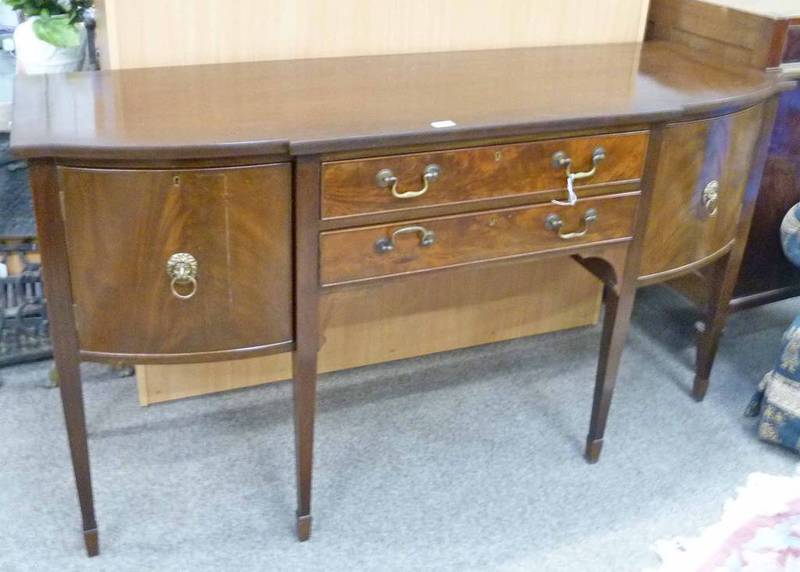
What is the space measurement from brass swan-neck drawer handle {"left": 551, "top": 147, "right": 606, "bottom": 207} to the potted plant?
94cm

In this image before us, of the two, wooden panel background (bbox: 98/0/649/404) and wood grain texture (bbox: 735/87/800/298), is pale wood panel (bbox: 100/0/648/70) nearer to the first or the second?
wooden panel background (bbox: 98/0/649/404)

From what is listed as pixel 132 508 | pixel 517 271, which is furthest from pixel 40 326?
pixel 517 271

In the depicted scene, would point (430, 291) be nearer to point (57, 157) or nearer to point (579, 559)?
point (579, 559)

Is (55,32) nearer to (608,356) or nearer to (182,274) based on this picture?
(182,274)

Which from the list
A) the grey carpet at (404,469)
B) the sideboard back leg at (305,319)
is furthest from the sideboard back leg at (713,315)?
the sideboard back leg at (305,319)

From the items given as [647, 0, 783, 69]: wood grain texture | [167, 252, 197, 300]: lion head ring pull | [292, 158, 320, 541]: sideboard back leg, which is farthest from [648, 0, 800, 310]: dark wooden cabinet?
[167, 252, 197, 300]: lion head ring pull

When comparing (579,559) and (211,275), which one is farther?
(579,559)

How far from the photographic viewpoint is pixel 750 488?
5.86 feet

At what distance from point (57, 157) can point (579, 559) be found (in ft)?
3.70

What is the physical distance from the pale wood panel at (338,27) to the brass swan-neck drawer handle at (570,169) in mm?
501

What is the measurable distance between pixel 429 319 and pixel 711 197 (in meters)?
0.72

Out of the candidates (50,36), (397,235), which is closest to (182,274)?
(397,235)

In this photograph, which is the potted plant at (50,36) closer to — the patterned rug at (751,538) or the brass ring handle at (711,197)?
the brass ring handle at (711,197)

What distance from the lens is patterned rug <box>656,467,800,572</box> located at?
1.46 meters
